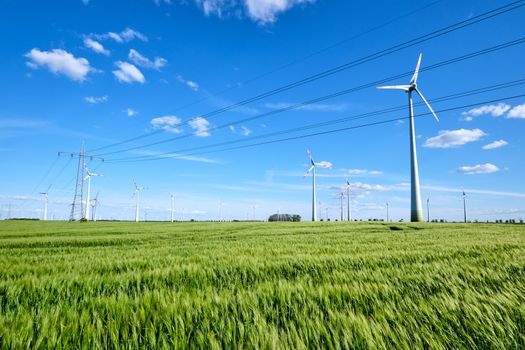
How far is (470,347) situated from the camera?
5.56 feet

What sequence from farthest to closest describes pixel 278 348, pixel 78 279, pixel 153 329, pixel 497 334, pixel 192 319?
pixel 78 279, pixel 192 319, pixel 153 329, pixel 497 334, pixel 278 348

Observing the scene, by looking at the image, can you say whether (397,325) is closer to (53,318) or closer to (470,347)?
(470,347)

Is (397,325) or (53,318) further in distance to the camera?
(53,318)

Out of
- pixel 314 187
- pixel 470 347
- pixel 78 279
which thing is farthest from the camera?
pixel 314 187

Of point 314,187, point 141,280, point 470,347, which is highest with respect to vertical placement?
point 314,187

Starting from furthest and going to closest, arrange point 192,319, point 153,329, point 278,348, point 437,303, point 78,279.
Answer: point 78,279, point 437,303, point 192,319, point 153,329, point 278,348

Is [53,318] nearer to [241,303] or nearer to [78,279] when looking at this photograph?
[241,303]

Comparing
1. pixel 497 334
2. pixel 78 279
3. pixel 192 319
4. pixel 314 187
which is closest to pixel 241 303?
pixel 192 319

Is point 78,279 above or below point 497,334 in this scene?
below

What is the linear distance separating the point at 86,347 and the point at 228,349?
899 mm

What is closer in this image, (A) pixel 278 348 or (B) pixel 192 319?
(A) pixel 278 348

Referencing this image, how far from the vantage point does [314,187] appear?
76750 millimetres

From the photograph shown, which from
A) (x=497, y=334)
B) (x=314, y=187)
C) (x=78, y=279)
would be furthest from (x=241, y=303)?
(x=314, y=187)

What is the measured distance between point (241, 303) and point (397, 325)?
1241 mm
